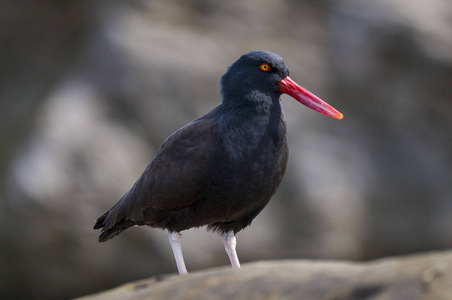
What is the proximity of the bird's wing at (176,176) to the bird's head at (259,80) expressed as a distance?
252 millimetres

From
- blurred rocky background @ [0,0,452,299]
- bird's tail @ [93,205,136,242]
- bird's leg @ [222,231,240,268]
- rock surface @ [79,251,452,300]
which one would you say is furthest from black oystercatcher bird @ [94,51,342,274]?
blurred rocky background @ [0,0,452,299]

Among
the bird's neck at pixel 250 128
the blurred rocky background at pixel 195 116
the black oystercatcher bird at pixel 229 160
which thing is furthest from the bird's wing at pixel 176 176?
the blurred rocky background at pixel 195 116

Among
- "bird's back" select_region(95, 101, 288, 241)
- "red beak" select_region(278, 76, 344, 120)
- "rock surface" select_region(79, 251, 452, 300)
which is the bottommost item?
"rock surface" select_region(79, 251, 452, 300)

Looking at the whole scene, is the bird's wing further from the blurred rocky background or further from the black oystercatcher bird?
the blurred rocky background

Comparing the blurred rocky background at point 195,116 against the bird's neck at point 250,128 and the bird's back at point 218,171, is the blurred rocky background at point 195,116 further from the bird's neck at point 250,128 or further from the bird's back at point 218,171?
the bird's neck at point 250,128

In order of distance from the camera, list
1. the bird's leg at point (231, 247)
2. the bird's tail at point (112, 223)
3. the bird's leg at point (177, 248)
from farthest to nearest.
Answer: the bird's tail at point (112, 223) < the bird's leg at point (231, 247) < the bird's leg at point (177, 248)

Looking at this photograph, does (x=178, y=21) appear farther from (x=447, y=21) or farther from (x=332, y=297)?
(x=332, y=297)

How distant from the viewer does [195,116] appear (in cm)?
931

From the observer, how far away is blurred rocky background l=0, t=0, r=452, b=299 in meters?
8.68

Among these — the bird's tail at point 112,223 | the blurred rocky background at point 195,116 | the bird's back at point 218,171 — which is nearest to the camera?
the bird's back at point 218,171

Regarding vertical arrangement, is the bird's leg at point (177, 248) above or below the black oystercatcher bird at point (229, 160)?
below

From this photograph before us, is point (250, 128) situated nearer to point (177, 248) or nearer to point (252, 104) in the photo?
point (252, 104)

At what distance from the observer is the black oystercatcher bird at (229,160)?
4457 millimetres

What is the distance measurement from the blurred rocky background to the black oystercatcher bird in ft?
12.9
